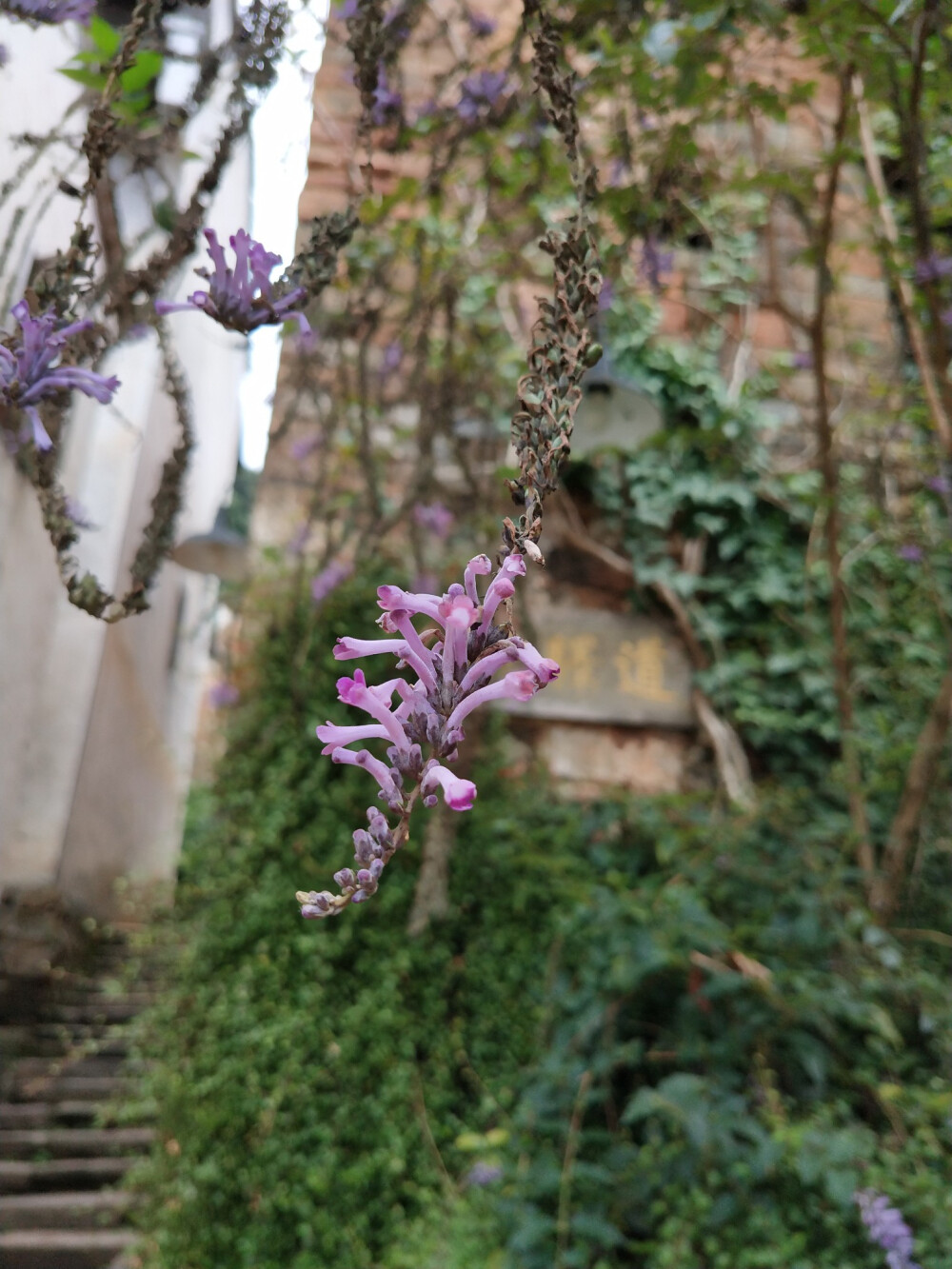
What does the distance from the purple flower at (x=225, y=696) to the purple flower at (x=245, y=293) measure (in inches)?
83.9

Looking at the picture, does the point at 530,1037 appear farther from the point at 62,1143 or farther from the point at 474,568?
the point at 474,568

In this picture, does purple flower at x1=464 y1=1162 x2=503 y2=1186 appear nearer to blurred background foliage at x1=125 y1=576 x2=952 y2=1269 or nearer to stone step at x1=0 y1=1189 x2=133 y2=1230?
blurred background foliage at x1=125 y1=576 x2=952 y2=1269

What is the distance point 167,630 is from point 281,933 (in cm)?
414

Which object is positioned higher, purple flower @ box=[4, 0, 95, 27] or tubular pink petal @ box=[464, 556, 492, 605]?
purple flower @ box=[4, 0, 95, 27]

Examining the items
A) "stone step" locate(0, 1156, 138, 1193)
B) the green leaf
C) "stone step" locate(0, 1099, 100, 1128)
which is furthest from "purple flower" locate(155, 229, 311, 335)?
"stone step" locate(0, 1099, 100, 1128)

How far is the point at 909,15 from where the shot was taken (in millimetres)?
1360

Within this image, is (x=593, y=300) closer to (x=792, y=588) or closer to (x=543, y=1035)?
(x=543, y=1035)

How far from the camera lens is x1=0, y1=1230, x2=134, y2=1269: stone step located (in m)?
2.58

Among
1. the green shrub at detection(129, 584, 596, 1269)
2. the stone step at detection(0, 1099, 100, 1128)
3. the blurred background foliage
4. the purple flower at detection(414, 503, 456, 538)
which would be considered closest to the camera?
the blurred background foliage

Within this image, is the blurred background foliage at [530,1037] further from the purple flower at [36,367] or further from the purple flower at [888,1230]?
the purple flower at [36,367]

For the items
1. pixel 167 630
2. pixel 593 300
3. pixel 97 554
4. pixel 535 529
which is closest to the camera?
pixel 535 529

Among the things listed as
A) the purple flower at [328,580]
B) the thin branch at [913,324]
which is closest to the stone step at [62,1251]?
the purple flower at [328,580]

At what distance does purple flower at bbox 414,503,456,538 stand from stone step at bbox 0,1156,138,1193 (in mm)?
2170

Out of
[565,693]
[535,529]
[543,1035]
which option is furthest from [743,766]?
[535,529]
